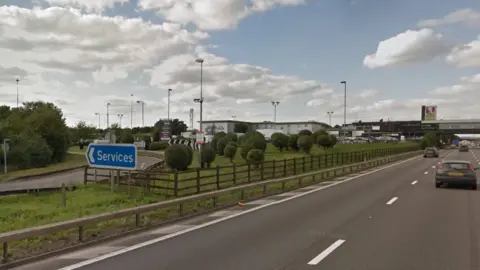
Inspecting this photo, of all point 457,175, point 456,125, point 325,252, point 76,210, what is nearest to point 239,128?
point 456,125

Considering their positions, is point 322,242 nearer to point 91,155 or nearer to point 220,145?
point 91,155

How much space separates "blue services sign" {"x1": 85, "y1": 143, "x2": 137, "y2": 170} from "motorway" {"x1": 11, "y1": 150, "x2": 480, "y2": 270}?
5.07 m

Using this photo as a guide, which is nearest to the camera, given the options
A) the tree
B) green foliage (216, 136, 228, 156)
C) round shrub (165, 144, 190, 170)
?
round shrub (165, 144, 190, 170)

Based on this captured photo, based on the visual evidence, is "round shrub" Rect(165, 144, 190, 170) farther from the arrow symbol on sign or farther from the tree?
the tree

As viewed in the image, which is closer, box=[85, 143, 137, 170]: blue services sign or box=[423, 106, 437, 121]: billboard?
box=[85, 143, 137, 170]: blue services sign

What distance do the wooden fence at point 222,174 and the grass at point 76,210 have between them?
29.8 inches

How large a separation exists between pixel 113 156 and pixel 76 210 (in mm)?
2262

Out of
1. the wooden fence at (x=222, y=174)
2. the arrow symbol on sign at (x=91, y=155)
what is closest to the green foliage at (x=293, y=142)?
the wooden fence at (x=222, y=174)

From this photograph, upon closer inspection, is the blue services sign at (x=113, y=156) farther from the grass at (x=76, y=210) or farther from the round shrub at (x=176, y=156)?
the round shrub at (x=176, y=156)

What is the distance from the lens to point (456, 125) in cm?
13062

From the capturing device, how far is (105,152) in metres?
16.4

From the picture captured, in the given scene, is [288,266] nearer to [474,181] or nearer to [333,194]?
[333,194]

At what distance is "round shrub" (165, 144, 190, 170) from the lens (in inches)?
1431

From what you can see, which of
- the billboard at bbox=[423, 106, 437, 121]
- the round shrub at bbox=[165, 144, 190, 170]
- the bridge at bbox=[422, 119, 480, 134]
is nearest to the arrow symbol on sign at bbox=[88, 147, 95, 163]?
the round shrub at bbox=[165, 144, 190, 170]
